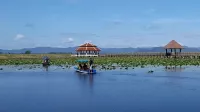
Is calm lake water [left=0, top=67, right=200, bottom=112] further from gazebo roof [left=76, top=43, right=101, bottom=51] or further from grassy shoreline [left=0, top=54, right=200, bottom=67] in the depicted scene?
gazebo roof [left=76, top=43, right=101, bottom=51]

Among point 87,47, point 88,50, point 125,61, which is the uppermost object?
point 87,47

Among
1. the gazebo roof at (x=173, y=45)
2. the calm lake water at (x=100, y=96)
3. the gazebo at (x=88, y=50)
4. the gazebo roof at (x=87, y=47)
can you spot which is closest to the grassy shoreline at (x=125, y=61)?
the gazebo roof at (x=173, y=45)

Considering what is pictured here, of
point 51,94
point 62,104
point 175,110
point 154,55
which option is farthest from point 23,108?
point 154,55

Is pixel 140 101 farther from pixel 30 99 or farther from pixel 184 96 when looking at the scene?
pixel 30 99

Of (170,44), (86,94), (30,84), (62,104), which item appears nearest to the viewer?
(62,104)

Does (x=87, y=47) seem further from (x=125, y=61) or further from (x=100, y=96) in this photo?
(x=100, y=96)

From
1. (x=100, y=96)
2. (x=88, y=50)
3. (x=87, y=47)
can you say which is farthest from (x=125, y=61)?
(x=100, y=96)

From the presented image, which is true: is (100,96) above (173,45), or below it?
below

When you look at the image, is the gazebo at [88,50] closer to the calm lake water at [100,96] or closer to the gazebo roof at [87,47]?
the gazebo roof at [87,47]

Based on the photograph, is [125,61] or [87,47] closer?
[125,61]

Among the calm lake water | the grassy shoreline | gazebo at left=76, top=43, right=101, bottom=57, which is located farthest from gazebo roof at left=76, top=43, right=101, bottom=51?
the calm lake water

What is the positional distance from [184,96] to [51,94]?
9694 mm

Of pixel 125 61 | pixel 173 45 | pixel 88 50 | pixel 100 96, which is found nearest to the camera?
pixel 100 96

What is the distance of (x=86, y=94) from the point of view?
28.7 m
